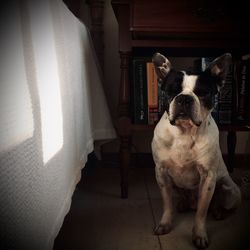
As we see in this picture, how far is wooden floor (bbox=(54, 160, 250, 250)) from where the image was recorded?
856 millimetres

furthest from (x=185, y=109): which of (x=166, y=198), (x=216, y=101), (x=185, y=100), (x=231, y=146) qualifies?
(x=231, y=146)

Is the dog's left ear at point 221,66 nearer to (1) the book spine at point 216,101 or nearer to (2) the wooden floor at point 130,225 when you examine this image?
(1) the book spine at point 216,101

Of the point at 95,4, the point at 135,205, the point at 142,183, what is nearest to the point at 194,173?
the point at 135,205

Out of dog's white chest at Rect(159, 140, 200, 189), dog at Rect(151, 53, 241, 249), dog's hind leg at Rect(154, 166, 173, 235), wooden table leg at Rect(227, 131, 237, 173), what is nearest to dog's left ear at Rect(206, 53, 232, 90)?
dog at Rect(151, 53, 241, 249)

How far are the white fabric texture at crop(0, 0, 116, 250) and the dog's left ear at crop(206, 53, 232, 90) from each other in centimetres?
45

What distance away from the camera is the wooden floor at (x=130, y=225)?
86 centimetres

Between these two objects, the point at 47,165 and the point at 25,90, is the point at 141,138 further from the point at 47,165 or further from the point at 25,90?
the point at 25,90

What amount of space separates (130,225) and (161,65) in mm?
549

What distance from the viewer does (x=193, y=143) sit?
908mm

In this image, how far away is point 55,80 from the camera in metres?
0.63

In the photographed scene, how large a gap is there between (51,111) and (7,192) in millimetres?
229

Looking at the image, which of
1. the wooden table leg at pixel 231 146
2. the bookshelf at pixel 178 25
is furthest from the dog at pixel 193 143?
the wooden table leg at pixel 231 146

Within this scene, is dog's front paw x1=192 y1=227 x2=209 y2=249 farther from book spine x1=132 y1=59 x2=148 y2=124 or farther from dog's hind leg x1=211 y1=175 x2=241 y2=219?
book spine x1=132 y1=59 x2=148 y2=124

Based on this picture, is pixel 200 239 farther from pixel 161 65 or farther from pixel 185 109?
pixel 161 65
